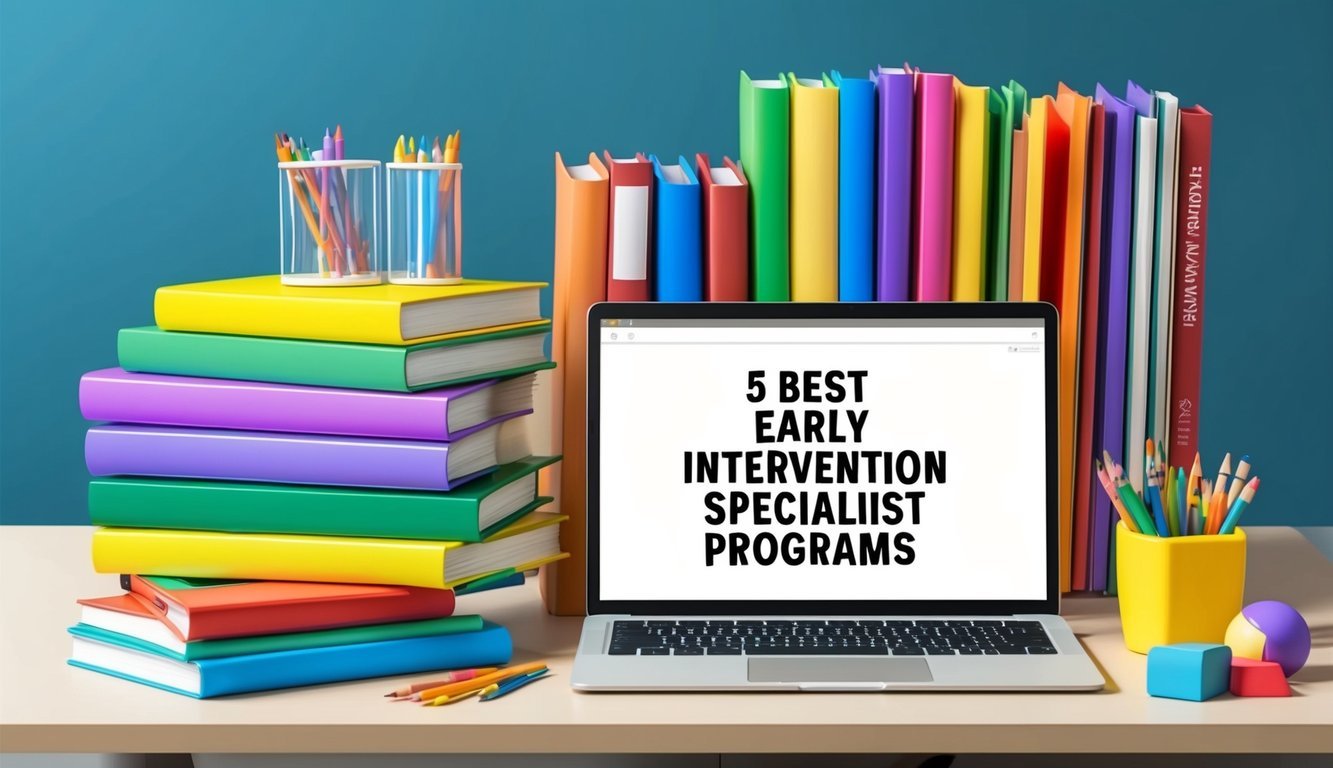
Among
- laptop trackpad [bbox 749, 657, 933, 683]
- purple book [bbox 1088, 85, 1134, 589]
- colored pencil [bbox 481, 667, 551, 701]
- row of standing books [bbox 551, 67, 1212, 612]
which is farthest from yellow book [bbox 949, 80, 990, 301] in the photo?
colored pencil [bbox 481, 667, 551, 701]

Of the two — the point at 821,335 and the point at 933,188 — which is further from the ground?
the point at 933,188

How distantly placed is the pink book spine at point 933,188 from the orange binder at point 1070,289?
99 mm

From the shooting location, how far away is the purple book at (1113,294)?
114cm

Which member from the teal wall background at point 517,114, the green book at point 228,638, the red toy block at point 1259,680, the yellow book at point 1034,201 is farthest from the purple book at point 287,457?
the teal wall background at point 517,114

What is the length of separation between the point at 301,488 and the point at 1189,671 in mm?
639

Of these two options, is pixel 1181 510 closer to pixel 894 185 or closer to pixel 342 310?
pixel 894 185

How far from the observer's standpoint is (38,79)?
108 inches

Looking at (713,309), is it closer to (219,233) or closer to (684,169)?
(684,169)

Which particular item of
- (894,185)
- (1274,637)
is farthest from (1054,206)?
(1274,637)

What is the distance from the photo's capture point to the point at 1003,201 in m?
1.15

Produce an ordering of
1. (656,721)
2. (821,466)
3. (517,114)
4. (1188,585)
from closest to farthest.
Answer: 1. (656,721)
2. (1188,585)
3. (821,466)
4. (517,114)

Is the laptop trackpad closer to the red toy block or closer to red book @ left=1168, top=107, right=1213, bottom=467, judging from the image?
the red toy block

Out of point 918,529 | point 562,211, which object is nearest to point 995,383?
point 918,529

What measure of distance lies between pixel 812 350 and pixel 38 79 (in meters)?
2.20
